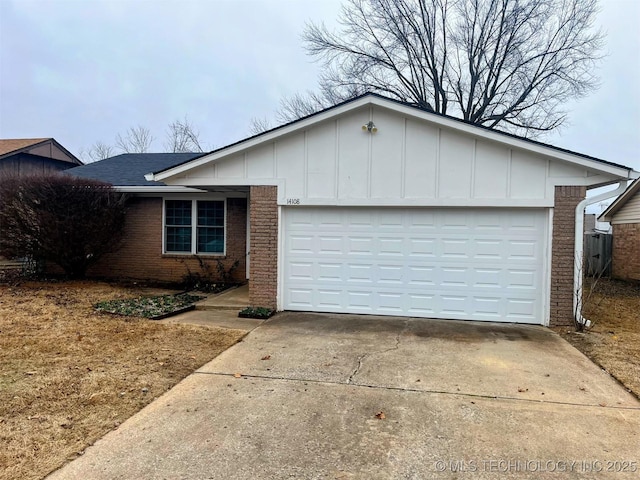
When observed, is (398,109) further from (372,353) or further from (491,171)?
(372,353)

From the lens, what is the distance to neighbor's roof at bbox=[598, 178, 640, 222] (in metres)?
14.8

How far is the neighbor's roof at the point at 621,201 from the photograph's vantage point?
1478cm

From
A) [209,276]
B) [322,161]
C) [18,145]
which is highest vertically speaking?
[18,145]

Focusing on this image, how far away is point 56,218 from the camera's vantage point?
10289 mm

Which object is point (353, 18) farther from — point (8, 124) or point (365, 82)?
point (8, 124)

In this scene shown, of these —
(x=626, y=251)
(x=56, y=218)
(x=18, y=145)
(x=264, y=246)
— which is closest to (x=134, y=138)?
(x=18, y=145)

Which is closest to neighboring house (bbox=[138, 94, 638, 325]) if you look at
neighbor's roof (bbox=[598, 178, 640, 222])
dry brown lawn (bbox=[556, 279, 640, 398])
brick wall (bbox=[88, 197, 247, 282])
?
dry brown lawn (bbox=[556, 279, 640, 398])

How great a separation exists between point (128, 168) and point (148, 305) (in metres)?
7.34

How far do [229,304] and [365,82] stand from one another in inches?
704

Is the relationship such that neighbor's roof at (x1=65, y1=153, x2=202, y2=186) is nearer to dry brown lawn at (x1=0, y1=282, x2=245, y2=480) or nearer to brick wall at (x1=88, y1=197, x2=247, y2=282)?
brick wall at (x1=88, y1=197, x2=247, y2=282)

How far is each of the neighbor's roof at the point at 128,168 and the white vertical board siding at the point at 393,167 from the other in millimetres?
4999

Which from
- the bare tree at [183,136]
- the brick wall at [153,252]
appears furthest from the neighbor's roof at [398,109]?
the bare tree at [183,136]

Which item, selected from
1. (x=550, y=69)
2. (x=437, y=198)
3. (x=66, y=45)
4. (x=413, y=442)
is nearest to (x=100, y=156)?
(x=66, y=45)

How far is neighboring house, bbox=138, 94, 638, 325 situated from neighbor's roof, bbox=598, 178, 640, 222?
9.57m
